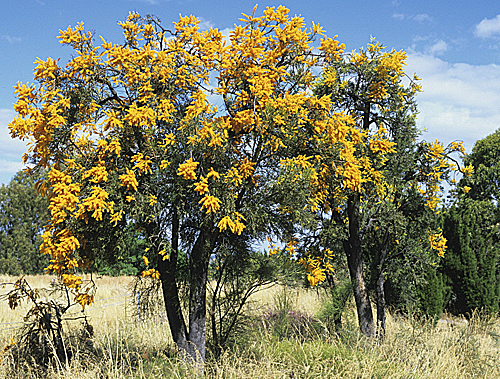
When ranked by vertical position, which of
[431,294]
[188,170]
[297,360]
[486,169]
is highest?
[486,169]

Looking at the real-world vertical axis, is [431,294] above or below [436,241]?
below

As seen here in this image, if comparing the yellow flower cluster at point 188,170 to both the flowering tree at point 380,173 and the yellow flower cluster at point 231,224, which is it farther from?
the flowering tree at point 380,173

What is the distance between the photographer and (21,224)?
79.0 ft

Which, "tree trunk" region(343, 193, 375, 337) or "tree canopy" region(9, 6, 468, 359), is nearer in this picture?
"tree canopy" region(9, 6, 468, 359)

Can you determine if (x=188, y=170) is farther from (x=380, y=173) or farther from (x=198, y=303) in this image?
(x=380, y=173)

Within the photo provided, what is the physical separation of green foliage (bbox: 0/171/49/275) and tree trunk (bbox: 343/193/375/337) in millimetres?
19478

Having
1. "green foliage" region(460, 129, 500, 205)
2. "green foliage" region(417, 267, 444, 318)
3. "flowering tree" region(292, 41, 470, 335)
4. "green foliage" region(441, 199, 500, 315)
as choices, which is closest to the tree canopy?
"flowering tree" region(292, 41, 470, 335)

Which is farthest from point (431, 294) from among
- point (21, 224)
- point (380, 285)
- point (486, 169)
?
point (21, 224)

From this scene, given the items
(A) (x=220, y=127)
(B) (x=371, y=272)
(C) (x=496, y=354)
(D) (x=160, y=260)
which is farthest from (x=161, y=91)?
(B) (x=371, y=272)

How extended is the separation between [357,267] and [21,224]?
2129 cm

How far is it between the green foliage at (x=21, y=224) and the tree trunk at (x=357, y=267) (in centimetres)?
1948

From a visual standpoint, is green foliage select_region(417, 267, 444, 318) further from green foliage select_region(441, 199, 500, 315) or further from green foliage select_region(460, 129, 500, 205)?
green foliage select_region(460, 129, 500, 205)

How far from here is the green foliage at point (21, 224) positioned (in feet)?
77.2

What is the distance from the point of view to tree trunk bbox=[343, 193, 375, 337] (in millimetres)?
8148
